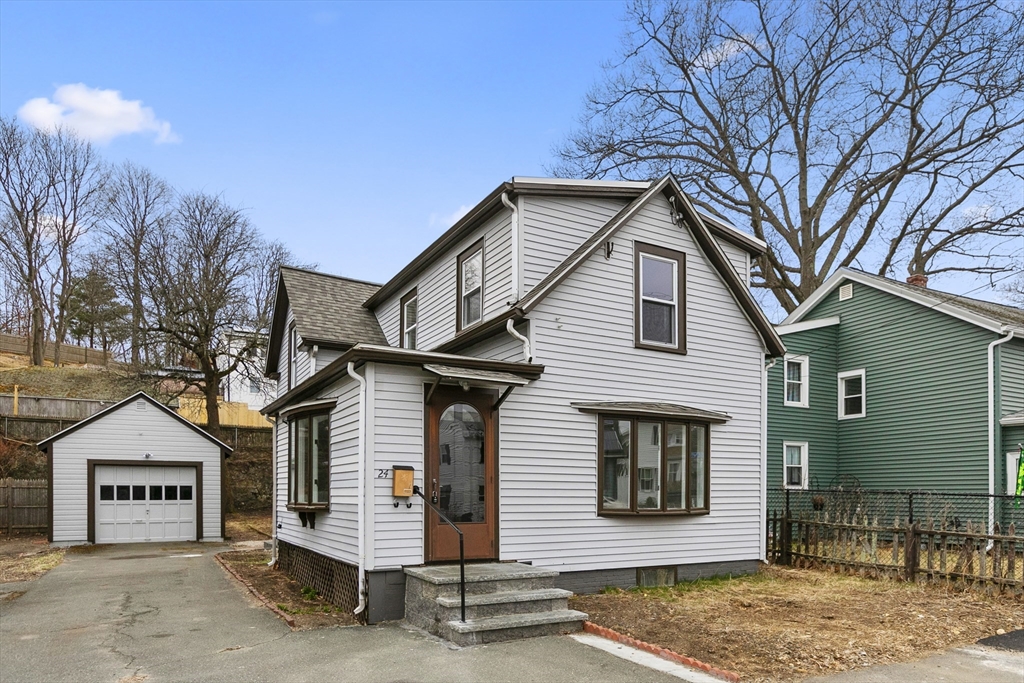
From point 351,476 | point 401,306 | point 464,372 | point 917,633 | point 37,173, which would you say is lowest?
point 917,633

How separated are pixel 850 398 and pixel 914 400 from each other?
205 cm

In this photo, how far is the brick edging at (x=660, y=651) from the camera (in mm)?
6723

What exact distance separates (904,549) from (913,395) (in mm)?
8781

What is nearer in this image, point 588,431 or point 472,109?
point 588,431

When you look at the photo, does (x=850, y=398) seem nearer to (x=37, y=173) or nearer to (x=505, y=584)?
(x=505, y=584)

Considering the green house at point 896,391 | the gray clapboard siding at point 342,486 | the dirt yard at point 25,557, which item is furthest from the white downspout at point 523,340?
the green house at point 896,391

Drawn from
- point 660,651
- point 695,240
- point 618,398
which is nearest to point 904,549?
point 618,398

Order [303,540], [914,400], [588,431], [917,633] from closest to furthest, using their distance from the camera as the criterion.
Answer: [917,633] < [588,431] < [303,540] < [914,400]

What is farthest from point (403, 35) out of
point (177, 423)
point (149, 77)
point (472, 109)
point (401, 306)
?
point (177, 423)

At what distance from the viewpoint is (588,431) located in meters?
11.0

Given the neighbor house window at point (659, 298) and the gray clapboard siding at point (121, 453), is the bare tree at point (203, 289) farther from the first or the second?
the neighbor house window at point (659, 298)

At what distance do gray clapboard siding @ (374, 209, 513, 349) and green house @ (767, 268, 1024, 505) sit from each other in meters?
10.0

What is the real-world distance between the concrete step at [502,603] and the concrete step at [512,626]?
9cm

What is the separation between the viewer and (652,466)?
1150 cm
